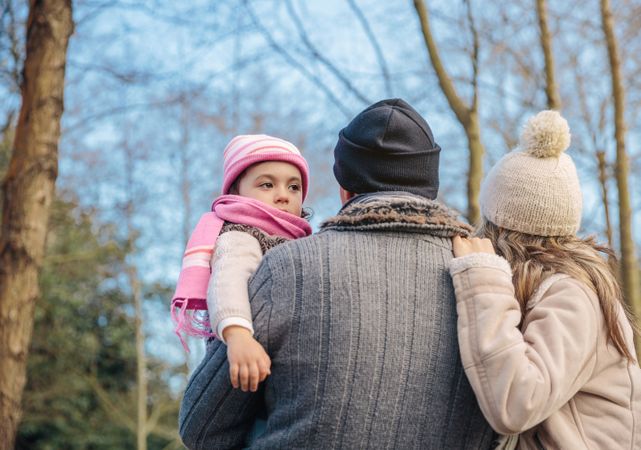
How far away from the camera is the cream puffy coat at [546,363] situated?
2.07 meters

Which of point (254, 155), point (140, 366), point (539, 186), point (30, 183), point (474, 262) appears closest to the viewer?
point (474, 262)

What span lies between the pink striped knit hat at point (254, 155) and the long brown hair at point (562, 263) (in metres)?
0.63

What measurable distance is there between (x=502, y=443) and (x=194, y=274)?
3.09 ft

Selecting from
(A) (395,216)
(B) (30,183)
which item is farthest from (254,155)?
(B) (30,183)

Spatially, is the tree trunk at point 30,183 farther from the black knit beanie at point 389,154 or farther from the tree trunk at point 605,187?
the tree trunk at point 605,187

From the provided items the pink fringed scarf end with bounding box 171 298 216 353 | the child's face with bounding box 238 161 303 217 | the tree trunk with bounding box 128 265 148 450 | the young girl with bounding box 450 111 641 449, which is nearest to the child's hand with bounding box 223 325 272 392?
the pink fringed scarf end with bounding box 171 298 216 353

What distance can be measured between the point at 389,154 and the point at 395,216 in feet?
0.69

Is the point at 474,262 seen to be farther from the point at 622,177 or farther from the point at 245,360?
the point at 622,177

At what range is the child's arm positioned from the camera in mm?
2039

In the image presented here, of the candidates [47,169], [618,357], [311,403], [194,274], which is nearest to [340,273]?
[311,403]

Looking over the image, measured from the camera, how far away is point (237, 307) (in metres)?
2.12

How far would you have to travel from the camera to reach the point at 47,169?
19.8 ft

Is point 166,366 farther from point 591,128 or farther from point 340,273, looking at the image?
point 340,273

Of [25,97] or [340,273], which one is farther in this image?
[25,97]
